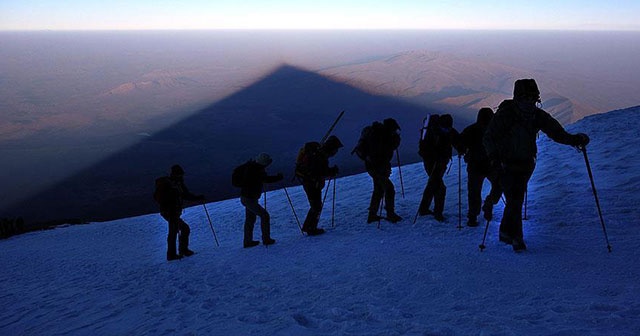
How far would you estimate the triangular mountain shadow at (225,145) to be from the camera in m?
43.0

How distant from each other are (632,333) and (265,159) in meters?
5.08

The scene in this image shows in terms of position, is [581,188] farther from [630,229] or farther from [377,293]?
[377,293]

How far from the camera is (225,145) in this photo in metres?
72.2

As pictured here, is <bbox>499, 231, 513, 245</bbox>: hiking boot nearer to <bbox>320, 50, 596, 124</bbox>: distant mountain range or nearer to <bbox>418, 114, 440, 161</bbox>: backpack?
<bbox>418, 114, 440, 161</bbox>: backpack

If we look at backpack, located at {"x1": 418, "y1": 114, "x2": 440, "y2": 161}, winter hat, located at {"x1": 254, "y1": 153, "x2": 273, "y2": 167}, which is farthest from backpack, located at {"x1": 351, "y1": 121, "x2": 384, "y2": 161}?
winter hat, located at {"x1": 254, "y1": 153, "x2": 273, "y2": 167}

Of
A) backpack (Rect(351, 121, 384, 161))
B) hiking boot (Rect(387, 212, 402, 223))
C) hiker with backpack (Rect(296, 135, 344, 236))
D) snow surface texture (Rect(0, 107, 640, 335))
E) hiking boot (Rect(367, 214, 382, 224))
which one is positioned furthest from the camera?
hiking boot (Rect(367, 214, 382, 224))

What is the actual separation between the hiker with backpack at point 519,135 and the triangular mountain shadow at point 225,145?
3547 cm

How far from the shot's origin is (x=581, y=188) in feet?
24.7

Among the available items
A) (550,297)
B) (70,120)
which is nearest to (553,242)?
(550,297)

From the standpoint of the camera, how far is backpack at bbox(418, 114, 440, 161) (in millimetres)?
6648

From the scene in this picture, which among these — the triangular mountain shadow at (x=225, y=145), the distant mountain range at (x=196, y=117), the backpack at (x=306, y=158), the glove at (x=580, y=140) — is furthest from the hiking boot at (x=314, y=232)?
the distant mountain range at (x=196, y=117)

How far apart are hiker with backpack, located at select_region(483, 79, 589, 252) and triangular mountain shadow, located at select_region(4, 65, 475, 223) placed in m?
35.5

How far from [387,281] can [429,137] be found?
Result: 109 inches

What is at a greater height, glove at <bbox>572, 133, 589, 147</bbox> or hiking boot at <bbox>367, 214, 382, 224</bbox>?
glove at <bbox>572, 133, 589, 147</bbox>
